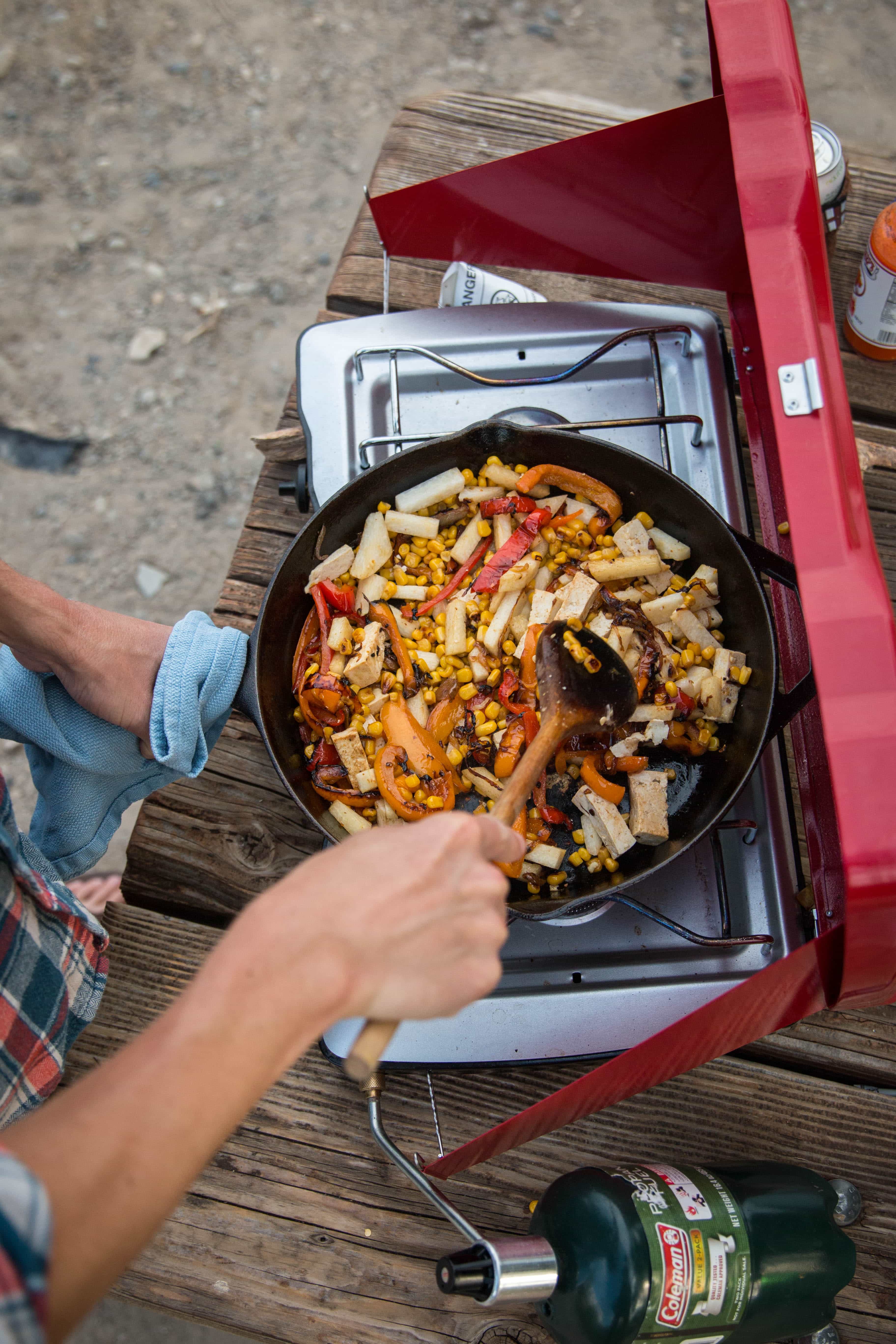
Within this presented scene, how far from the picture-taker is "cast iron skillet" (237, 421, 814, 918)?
1551 mm

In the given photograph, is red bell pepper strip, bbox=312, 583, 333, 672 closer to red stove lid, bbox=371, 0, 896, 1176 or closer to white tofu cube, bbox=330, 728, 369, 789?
white tofu cube, bbox=330, 728, 369, 789

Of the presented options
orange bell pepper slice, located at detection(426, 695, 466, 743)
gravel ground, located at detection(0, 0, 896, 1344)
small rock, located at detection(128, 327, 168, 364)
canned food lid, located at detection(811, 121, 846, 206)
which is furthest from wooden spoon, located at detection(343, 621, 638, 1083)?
small rock, located at detection(128, 327, 168, 364)

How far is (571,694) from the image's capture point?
1503 millimetres

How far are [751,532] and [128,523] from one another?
8.70ft

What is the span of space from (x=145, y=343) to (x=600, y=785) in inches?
122

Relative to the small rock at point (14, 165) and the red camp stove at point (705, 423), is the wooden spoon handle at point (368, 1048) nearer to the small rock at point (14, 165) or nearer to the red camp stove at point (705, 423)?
the red camp stove at point (705, 423)

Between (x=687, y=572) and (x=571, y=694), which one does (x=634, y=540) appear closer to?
(x=687, y=572)

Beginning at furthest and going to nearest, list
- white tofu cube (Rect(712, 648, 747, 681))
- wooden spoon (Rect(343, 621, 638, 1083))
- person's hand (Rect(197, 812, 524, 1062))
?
white tofu cube (Rect(712, 648, 747, 681))
wooden spoon (Rect(343, 621, 638, 1083))
person's hand (Rect(197, 812, 524, 1062))

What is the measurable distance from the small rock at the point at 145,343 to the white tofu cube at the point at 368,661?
2638 mm

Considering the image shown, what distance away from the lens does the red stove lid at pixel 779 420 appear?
42.6 inches

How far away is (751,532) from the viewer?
190 cm

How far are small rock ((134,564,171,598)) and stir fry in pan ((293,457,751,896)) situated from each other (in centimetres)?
198

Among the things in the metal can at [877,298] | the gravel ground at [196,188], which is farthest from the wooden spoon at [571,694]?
the gravel ground at [196,188]

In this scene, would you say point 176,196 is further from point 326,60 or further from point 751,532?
point 751,532
